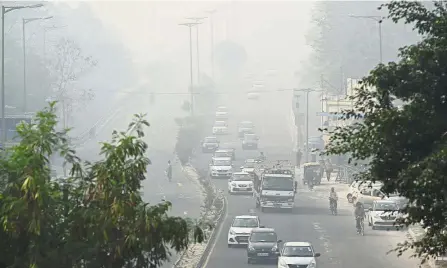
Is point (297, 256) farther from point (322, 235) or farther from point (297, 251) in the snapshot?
point (322, 235)

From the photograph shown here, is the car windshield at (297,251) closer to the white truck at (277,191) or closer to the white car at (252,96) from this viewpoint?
the white truck at (277,191)

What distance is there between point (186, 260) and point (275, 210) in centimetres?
1796

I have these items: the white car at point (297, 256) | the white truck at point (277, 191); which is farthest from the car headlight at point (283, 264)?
the white truck at point (277, 191)

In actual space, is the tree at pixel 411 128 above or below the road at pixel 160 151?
above

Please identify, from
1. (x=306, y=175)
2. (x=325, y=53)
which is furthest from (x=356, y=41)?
(x=306, y=175)

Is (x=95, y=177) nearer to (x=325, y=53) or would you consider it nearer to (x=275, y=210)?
(x=275, y=210)

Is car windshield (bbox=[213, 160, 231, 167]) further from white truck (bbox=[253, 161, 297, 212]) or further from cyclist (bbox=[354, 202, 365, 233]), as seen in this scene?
cyclist (bbox=[354, 202, 365, 233])

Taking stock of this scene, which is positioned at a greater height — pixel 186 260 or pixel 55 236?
pixel 55 236

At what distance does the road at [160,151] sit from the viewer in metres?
64.9

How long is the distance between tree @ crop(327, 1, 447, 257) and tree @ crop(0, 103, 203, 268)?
127 inches

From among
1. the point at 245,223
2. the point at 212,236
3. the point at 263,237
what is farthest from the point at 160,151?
the point at 263,237

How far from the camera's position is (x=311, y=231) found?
165 feet

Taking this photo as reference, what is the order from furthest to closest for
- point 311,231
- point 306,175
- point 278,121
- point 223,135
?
point 278,121, point 223,135, point 306,175, point 311,231

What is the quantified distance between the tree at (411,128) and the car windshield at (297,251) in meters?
18.7
